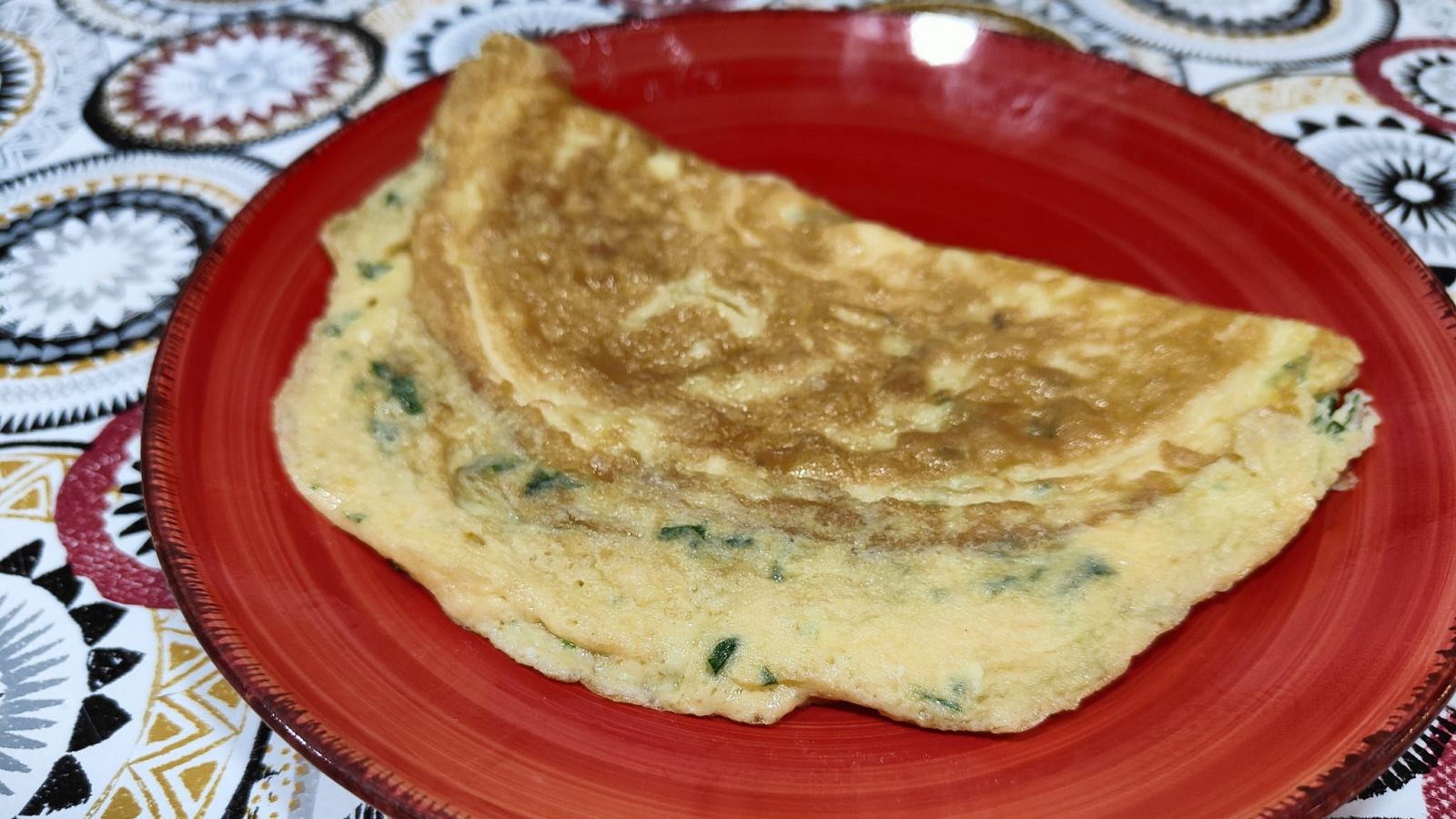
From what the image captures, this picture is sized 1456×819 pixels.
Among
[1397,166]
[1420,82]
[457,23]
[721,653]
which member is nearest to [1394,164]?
[1397,166]

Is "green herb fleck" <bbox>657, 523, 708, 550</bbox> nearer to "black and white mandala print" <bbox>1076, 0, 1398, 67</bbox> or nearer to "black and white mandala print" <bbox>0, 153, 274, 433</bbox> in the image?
"black and white mandala print" <bbox>0, 153, 274, 433</bbox>

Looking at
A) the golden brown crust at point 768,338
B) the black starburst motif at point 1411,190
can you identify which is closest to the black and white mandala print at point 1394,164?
the black starburst motif at point 1411,190

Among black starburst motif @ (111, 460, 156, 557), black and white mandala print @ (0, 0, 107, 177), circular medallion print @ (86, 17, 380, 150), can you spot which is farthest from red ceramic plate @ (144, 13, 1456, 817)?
black and white mandala print @ (0, 0, 107, 177)

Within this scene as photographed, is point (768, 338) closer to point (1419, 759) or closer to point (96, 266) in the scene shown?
point (1419, 759)

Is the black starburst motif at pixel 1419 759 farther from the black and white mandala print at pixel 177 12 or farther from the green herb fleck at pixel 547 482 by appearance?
the black and white mandala print at pixel 177 12

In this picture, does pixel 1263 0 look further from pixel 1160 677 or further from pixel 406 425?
pixel 406 425
